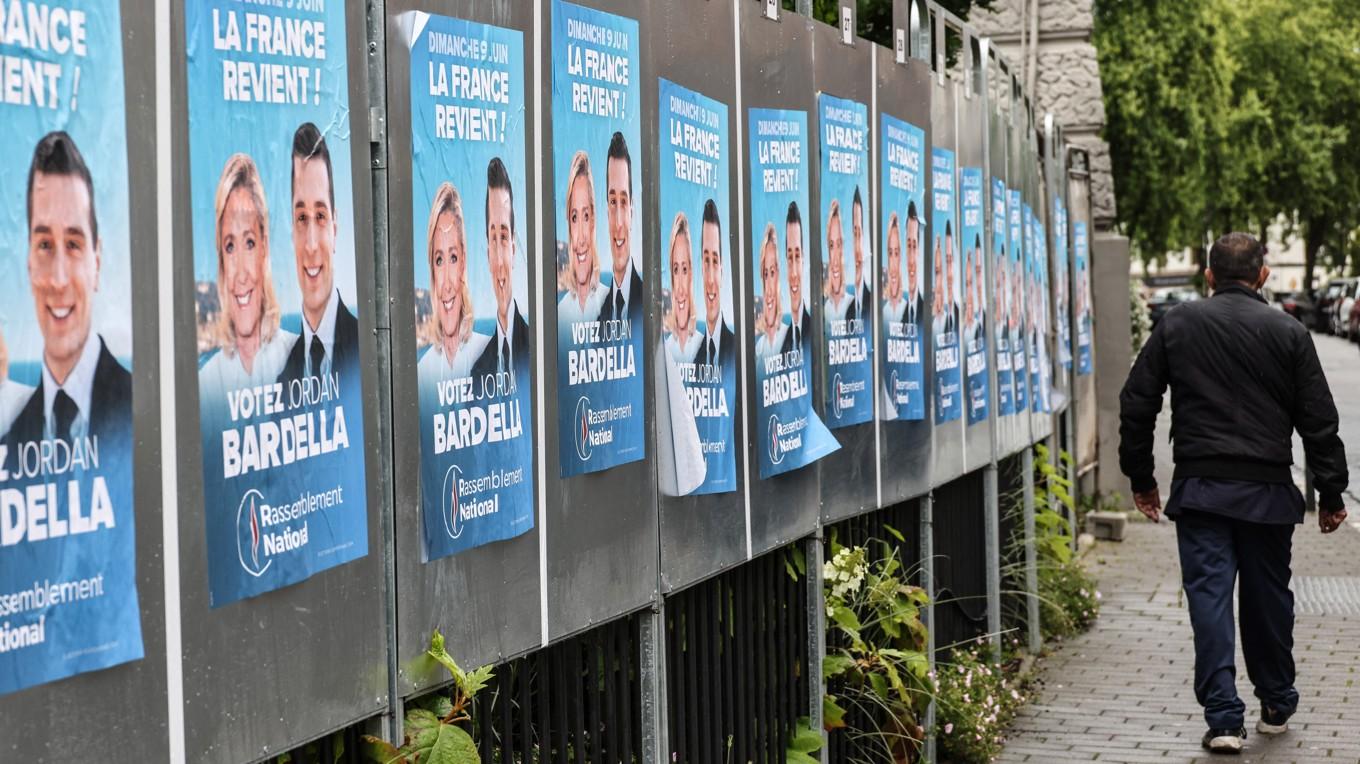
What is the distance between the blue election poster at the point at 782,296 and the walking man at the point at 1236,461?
2.03 m

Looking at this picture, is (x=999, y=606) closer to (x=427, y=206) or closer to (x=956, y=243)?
(x=956, y=243)

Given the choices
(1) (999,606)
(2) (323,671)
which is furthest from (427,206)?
(1) (999,606)

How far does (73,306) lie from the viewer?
8.13ft

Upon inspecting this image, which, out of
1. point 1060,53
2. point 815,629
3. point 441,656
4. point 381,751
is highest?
point 1060,53

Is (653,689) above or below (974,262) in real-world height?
below

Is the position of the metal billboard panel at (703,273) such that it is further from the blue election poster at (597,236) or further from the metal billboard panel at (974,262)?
the metal billboard panel at (974,262)

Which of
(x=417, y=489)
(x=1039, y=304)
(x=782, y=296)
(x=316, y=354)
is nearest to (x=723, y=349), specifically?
(x=782, y=296)

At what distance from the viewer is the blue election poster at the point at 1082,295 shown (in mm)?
14148

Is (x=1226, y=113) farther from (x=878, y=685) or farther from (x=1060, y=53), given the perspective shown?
(x=878, y=685)

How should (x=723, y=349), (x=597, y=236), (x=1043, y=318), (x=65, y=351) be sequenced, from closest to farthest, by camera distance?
(x=65, y=351), (x=597, y=236), (x=723, y=349), (x=1043, y=318)

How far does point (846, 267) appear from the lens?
20.5ft

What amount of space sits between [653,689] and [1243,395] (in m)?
3.46

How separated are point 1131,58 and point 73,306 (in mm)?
34844

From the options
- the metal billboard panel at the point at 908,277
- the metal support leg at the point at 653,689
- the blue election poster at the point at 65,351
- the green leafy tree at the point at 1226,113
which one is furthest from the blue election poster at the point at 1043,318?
the green leafy tree at the point at 1226,113
